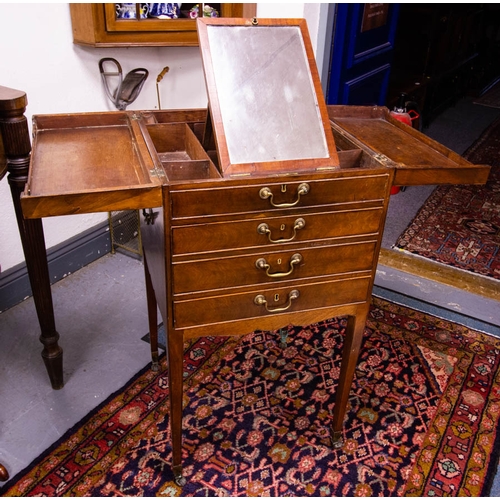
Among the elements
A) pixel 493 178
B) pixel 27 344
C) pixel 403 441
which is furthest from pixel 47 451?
pixel 493 178

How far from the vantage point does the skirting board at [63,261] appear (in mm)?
2619

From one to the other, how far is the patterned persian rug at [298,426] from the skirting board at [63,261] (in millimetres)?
884

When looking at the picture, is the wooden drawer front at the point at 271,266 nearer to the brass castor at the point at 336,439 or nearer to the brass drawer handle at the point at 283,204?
the brass drawer handle at the point at 283,204

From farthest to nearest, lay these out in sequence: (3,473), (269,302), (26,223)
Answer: (26,223) → (3,473) → (269,302)

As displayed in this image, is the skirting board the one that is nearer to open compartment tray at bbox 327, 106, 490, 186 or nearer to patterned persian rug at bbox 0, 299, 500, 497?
patterned persian rug at bbox 0, 299, 500, 497

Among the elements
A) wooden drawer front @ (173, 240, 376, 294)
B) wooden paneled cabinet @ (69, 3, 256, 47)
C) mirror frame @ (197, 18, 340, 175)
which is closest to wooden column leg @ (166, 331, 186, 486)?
wooden drawer front @ (173, 240, 376, 294)

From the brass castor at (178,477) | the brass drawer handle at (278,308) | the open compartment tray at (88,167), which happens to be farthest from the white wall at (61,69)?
the brass drawer handle at (278,308)

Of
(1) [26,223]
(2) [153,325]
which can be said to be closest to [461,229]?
(2) [153,325]

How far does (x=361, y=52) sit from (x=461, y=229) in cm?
143

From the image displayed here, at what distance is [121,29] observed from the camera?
247 centimetres

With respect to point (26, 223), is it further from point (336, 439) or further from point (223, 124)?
point (336, 439)

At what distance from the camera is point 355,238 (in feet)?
5.19

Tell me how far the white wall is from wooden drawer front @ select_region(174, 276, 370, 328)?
1434 mm

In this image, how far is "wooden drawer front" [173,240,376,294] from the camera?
4.83ft
